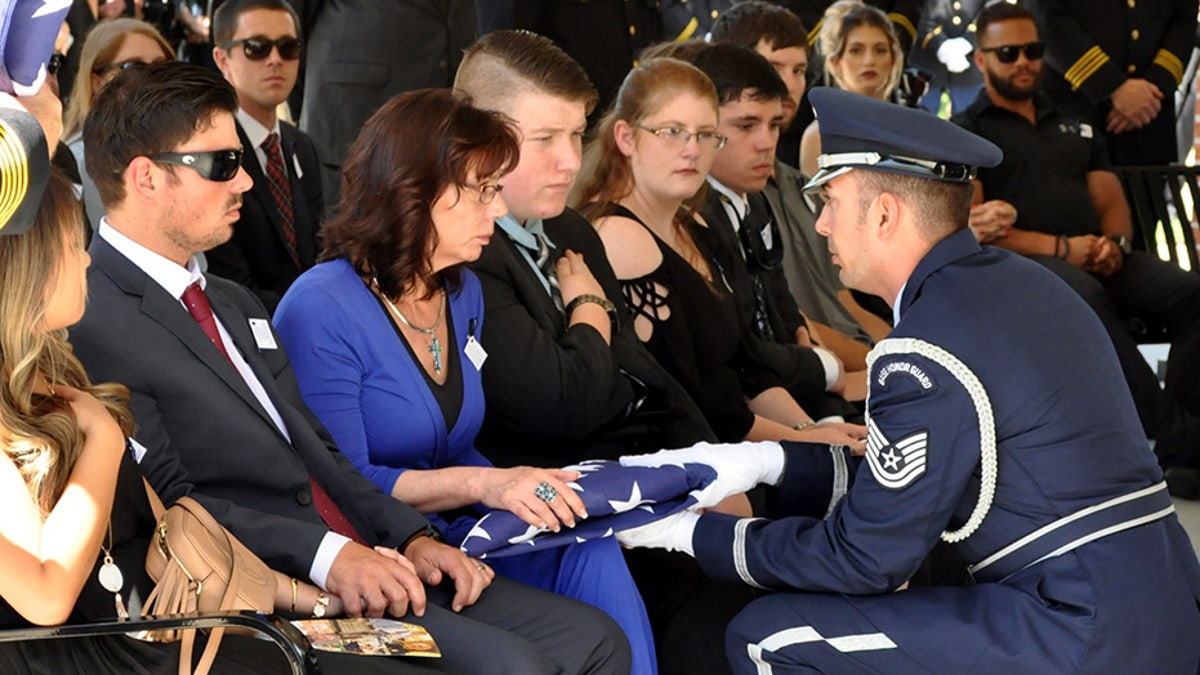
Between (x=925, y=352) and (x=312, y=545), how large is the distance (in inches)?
41.5

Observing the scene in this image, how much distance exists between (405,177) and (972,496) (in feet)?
3.87

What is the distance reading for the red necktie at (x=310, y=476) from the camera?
281cm

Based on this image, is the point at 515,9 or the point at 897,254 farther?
the point at 515,9

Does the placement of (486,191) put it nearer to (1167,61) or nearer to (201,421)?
(201,421)

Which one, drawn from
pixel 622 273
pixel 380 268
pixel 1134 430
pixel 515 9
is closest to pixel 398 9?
pixel 515 9

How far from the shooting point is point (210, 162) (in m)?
2.88

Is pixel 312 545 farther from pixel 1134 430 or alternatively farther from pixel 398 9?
pixel 398 9

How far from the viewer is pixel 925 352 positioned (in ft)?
8.60

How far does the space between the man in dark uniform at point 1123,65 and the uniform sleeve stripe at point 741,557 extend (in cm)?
481

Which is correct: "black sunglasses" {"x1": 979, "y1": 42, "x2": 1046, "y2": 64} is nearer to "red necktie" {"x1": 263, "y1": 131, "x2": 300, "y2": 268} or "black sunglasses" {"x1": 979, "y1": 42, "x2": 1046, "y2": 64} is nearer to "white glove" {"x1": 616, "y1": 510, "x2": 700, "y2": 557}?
"red necktie" {"x1": 263, "y1": 131, "x2": 300, "y2": 268}

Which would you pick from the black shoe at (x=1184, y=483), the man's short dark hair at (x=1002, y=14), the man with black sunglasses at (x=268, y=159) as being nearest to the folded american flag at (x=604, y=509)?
the man with black sunglasses at (x=268, y=159)

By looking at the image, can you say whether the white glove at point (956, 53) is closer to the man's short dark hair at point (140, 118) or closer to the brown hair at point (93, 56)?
the brown hair at point (93, 56)

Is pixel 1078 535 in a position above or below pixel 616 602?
above

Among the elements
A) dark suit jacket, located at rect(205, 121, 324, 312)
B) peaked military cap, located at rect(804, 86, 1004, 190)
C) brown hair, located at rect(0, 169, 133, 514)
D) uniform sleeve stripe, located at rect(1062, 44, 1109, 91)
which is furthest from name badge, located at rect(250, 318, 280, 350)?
uniform sleeve stripe, located at rect(1062, 44, 1109, 91)
